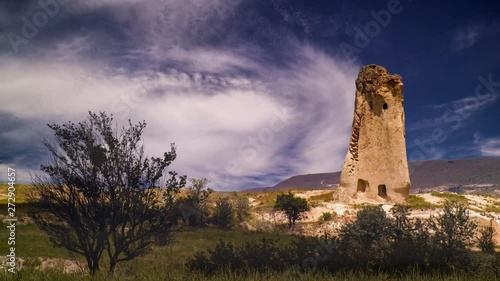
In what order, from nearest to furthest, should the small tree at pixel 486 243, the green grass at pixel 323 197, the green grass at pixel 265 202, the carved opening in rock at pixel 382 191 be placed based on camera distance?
the small tree at pixel 486 243 → the green grass at pixel 265 202 → the carved opening in rock at pixel 382 191 → the green grass at pixel 323 197

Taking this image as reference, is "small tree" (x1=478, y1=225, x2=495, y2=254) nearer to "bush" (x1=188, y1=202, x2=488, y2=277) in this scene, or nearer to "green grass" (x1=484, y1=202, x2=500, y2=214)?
"bush" (x1=188, y1=202, x2=488, y2=277)

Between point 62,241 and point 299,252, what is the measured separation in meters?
7.72

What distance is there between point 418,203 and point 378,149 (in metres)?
7.03

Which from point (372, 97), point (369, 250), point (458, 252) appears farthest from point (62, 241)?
point (372, 97)

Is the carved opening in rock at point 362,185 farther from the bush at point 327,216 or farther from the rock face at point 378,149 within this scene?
the bush at point 327,216

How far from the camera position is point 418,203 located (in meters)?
34.8

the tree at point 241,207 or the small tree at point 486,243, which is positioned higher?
the tree at point 241,207

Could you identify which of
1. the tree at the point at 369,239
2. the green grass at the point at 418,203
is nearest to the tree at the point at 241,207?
the green grass at the point at 418,203

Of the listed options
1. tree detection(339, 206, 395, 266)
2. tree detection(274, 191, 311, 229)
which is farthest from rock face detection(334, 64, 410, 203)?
tree detection(339, 206, 395, 266)

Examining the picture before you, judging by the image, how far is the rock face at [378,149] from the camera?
1475 inches

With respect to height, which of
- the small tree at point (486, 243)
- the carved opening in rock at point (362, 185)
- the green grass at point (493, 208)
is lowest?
the small tree at point (486, 243)

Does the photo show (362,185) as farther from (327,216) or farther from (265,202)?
(265,202)

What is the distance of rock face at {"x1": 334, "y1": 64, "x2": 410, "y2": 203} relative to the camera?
37.5m

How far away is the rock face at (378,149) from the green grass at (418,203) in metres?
0.92
